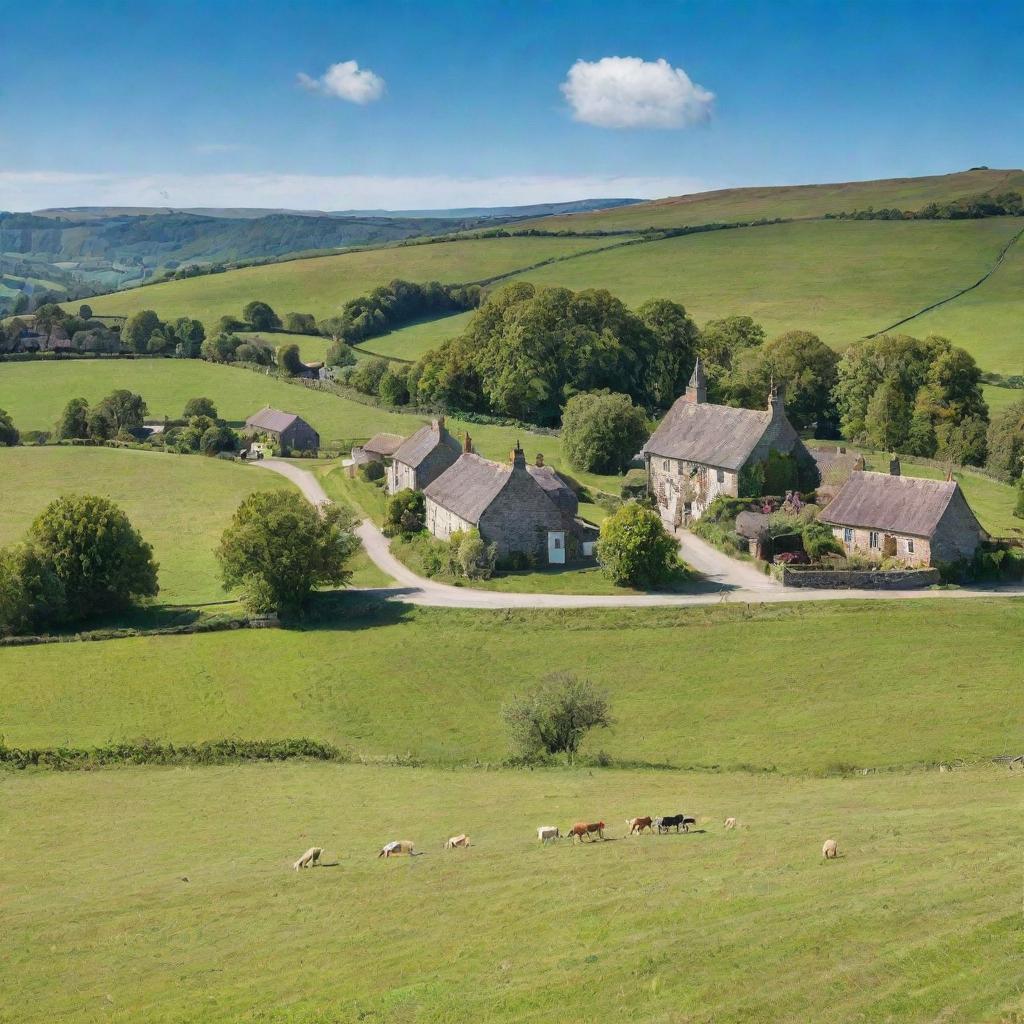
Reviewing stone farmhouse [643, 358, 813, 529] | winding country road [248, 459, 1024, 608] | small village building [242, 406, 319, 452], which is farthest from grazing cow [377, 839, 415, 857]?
small village building [242, 406, 319, 452]

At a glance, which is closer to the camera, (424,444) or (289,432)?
(424,444)

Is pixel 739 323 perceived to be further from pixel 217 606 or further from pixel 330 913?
pixel 330 913

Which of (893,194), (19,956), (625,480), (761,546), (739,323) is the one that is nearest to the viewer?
(19,956)

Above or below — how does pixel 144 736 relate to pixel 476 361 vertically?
below

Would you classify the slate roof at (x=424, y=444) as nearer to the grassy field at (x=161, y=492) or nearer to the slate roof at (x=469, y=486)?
the slate roof at (x=469, y=486)

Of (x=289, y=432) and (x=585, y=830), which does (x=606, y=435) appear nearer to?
(x=289, y=432)

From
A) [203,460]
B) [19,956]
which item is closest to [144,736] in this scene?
[19,956]

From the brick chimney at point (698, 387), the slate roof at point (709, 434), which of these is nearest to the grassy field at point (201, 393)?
the brick chimney at point (698, 387)

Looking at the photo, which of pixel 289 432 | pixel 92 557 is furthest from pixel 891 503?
pixel 289 432
